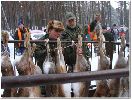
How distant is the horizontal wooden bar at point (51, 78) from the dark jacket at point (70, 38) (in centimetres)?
45

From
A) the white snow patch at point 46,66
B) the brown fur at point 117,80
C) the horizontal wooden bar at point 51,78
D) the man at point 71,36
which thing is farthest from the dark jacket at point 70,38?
the horizontal wooden bar at point 51,78

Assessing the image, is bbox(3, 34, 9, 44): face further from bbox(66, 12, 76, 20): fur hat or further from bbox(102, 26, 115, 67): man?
bbox(102, 26, 115, 67): man

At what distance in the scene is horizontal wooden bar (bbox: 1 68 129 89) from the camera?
99 centimetres

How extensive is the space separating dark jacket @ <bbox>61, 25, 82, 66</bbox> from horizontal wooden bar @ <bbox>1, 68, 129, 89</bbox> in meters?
0.45

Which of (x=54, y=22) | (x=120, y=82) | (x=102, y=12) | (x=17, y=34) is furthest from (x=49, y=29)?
(x=120, y=82)

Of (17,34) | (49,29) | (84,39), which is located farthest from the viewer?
(84,39)

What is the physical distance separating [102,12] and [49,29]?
0.95 ft

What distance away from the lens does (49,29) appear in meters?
1.56

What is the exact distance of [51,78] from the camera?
104 centimetres

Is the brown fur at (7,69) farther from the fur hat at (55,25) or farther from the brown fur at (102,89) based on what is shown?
the brown fur at (102,89)

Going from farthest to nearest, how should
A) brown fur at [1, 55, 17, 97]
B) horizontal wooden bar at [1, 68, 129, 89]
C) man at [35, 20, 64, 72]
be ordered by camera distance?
man at [35, 20, 64, 72]
brown fur at [1, 55, 17, 97]
horizontal wooden bar at [1, 68, 129, 89]

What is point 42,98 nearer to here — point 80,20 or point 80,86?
point 80,86

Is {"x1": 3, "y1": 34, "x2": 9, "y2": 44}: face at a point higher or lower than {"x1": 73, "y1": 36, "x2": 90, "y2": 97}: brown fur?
higher

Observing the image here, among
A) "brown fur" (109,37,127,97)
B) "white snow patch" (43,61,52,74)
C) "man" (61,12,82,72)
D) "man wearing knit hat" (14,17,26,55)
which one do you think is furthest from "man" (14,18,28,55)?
"brown fur" (109,37,127,97)
